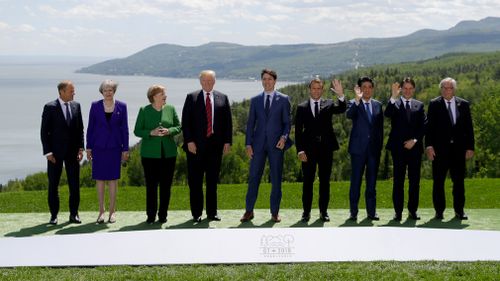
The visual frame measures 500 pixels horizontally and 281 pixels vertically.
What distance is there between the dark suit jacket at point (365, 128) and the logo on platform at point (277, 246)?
2038 millimetres

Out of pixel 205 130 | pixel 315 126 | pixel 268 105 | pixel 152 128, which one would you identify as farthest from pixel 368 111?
pixel 152 128

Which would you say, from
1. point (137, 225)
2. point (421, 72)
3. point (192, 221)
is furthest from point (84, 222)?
point (421, 72)

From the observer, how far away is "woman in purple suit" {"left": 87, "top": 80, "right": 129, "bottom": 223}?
895 cm

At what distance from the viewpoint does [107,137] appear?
9.00 metres

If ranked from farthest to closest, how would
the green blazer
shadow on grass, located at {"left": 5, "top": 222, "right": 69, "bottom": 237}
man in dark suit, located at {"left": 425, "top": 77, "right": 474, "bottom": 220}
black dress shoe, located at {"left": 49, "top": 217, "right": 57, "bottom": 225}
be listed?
black dress shoe, located at {"left": 49, "top": 217, "right": 57, "bottom": 225}, man in dark suit, located at {"left": 425, "top": 77, "right": 474, "bottom": 220}, the green blazer, shadow on grass, located at {"left": 5, "top": 222, "right": 69, "bottom": 237}

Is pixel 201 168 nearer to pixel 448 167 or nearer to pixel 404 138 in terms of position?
pixel 404 138

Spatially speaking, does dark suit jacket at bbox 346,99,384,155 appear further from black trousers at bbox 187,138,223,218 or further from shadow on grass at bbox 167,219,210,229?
shadow on grass at bbox 167,219,210,229

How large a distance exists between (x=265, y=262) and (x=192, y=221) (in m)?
2.62

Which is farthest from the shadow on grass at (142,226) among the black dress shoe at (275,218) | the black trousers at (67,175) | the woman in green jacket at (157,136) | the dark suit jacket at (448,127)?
the dark suit jacket at (448,127)

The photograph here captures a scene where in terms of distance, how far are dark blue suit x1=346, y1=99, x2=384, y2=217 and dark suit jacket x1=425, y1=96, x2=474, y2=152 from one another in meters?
0.81

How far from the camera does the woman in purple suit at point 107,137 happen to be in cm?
895

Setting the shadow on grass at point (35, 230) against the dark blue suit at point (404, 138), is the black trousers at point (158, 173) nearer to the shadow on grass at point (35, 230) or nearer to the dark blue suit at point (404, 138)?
the shadow on grass at point (35, 230)

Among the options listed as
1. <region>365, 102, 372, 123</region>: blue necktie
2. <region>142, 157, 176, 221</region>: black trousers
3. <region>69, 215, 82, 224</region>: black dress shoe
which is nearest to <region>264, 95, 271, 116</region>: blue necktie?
<region>365, 102, 372, 123</region>: blue necktie

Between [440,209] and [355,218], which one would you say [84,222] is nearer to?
[355,218]
